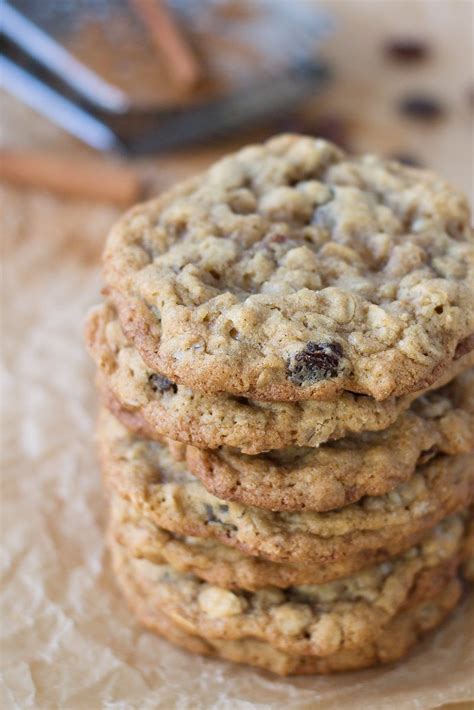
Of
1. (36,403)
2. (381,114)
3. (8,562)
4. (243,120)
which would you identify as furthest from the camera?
(381,114)

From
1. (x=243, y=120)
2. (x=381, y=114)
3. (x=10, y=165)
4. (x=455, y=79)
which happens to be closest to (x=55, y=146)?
(x=10, y=165)

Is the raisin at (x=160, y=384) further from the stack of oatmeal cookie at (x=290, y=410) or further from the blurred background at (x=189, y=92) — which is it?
the blurred background at (x=189, y=92)

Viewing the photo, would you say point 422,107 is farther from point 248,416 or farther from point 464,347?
point 248,416

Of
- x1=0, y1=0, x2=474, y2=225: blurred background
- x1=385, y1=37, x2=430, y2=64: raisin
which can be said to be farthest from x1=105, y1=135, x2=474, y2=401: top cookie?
x1=385, y1=37, x2=430, y2=64: raisin

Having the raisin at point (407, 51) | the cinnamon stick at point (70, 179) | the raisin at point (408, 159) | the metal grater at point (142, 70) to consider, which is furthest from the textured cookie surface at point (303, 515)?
the raisin at point (407, 51)

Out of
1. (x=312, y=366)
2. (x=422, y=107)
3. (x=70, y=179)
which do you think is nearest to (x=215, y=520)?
(x=312, y=366)

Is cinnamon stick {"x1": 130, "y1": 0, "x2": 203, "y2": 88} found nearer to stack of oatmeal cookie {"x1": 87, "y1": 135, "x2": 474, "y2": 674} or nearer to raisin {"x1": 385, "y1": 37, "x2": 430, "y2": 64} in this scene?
raisin {"x1": 385, "y1": 37, "x2": 430, "y2": 64}

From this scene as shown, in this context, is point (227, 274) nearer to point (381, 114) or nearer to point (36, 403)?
point (36, 403)
